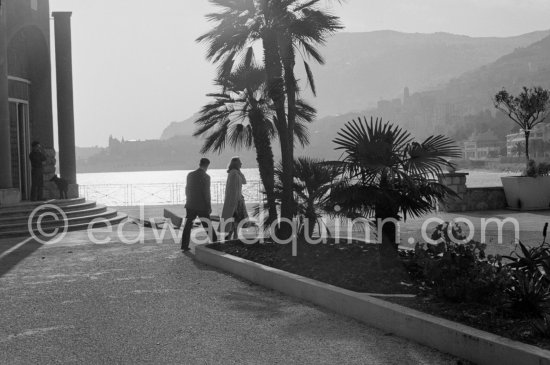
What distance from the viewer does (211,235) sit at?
11383mm

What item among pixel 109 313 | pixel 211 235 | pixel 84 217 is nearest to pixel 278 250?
pixel 211 235

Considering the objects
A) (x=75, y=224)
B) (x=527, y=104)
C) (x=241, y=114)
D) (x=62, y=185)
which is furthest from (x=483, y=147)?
(x=241, y=114)

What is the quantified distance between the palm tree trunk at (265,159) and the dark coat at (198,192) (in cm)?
103

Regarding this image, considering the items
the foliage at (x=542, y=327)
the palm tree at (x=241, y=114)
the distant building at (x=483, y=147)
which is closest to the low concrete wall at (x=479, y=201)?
the palm tree at (x=241, y=114)

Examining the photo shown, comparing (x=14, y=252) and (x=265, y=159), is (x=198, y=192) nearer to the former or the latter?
(x=265, y=159)

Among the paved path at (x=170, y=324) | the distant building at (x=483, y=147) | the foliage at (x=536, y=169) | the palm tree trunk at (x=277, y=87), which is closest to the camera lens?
the paved path at (x=170, y=324)

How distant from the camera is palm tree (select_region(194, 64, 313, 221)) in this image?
1259 centimetres

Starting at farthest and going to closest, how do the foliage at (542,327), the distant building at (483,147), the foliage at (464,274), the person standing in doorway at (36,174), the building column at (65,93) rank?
the distant building at (483,147), the building column at (65,93), the person standing in doorway at (36,174), the foliage at (464,274), the foliage at (542,327)

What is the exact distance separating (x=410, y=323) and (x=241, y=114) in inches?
339

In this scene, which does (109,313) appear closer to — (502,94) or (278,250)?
(278,250)

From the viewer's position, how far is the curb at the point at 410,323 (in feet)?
13.8

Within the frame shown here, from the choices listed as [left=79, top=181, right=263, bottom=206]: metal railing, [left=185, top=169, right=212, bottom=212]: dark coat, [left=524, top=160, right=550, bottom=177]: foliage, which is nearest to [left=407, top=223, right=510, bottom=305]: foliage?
[left=185, top=169, right=212, bottom=212]: dark coat

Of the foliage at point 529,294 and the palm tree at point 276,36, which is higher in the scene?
the palm tree at point 276,36

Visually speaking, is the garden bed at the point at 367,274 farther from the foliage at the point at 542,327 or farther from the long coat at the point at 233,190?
the long coat at the point at 233,190
